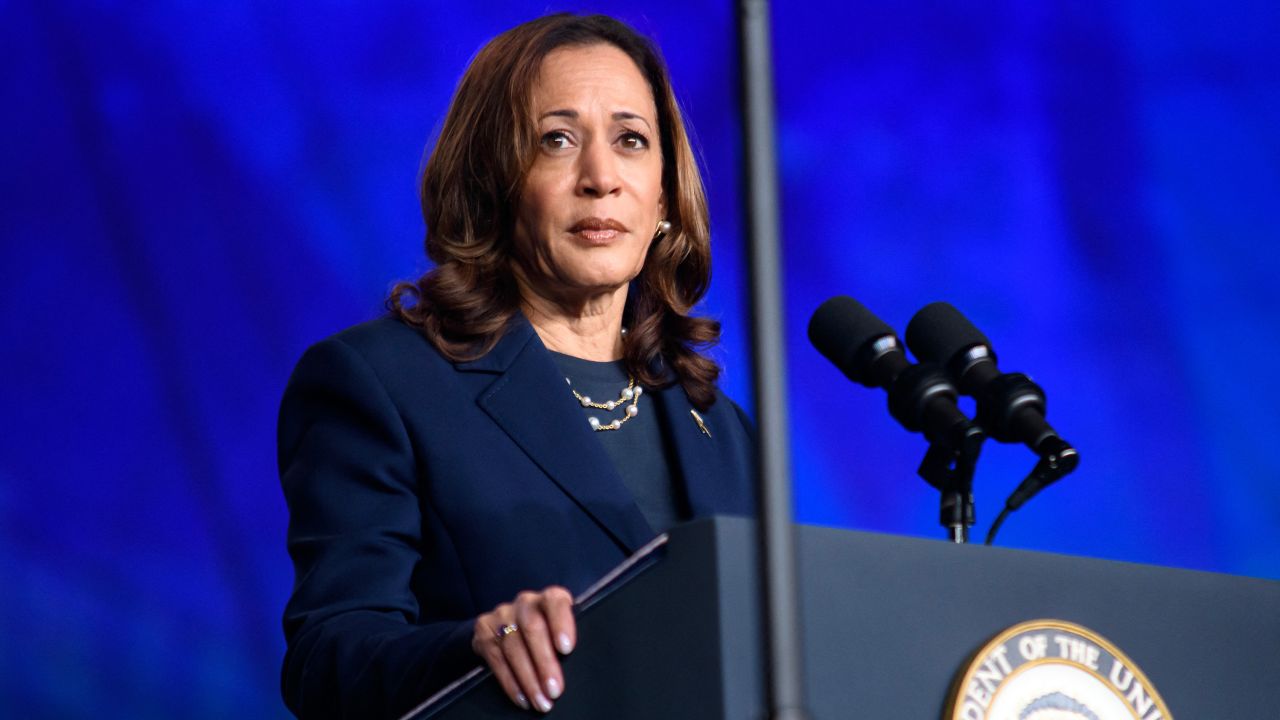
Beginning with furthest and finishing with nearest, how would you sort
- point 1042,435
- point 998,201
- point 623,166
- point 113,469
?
point 998,201 → point 113,469 → point 623,166 → point 1042,435

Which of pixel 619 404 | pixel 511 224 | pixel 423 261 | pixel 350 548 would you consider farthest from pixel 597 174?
pixel 423 261

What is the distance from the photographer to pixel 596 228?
75.7 inches

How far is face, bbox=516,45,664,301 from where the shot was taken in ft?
6.31

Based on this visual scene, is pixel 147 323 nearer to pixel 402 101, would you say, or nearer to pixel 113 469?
pixel 113 469

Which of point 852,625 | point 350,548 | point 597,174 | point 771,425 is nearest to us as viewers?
point 771,425

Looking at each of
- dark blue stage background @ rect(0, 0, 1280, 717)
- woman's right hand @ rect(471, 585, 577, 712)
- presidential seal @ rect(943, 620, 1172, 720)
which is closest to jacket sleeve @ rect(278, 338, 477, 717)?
woman's right hand @ rect(471, 585, 577, 712)

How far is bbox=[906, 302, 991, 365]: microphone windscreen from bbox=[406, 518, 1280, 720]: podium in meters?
0.28

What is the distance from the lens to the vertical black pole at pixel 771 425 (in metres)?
0.78

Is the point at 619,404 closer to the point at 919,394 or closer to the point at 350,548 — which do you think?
the point at 350,548

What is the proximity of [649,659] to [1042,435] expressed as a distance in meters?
0.47

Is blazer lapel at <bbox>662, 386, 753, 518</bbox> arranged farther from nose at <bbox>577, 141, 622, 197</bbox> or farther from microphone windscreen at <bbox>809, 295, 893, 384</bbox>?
microphone windscreen at <bbox>809, 295, 893, 384</bbox>

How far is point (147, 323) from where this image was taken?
113 inches

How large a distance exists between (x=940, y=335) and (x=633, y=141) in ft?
2.23

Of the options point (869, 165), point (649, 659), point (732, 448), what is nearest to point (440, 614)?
point (732, 448)
